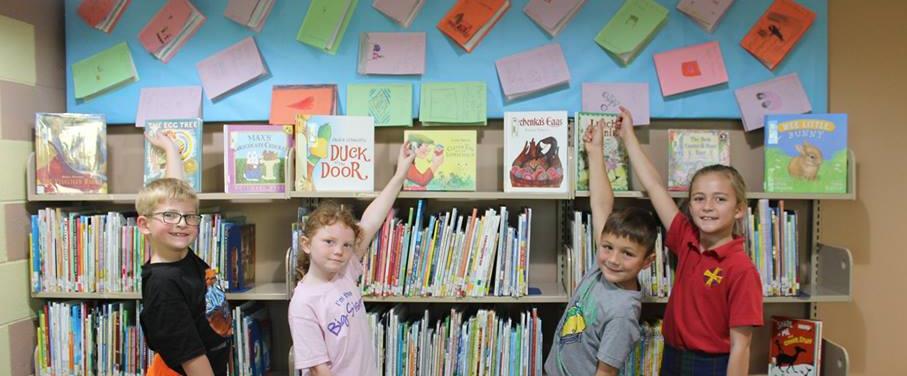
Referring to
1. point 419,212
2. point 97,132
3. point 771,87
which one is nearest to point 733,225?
point 771,87

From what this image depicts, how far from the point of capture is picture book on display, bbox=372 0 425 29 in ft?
8.11

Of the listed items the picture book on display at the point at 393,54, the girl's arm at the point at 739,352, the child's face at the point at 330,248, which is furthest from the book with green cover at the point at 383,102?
the girl's arm at the point at 739,352

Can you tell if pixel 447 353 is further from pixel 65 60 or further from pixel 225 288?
pixel 65 60

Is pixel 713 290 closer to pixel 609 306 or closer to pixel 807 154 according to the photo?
pixel 609 306

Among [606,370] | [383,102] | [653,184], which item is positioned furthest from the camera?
[383,102]

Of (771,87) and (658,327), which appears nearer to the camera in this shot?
(658,327)

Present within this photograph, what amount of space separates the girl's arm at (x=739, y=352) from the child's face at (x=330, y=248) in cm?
117

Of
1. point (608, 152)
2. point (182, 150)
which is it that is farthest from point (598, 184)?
point (182, 150)

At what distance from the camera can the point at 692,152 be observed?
2.25m

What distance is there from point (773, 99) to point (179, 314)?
2170 mm

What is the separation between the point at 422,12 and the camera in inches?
97.5

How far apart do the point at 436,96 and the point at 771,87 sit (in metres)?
1.26

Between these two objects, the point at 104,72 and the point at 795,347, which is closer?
the point at 795,347

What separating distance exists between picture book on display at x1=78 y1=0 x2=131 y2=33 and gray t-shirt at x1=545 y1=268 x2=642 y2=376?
2128mm
